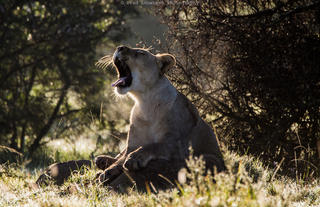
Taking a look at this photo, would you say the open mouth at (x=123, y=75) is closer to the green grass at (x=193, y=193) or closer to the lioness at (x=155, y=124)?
the lioness at (x=155, y=124)

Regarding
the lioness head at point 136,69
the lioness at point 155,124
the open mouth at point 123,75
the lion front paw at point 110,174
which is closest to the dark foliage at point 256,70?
the lioness at point 155,124

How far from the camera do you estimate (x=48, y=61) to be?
1018 cm

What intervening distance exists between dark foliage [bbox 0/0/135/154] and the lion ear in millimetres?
5162

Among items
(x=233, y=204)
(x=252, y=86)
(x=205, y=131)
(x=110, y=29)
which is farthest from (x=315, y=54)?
(x=110, y=29)

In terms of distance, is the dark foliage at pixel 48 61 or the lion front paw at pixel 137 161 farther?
the dark foliage at pixel 48 61

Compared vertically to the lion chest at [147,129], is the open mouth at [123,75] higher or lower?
higher

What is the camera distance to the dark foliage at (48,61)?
9.83 m

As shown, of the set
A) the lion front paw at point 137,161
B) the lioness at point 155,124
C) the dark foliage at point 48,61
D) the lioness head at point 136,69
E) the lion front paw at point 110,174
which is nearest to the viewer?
the lion front paw at point 137,161

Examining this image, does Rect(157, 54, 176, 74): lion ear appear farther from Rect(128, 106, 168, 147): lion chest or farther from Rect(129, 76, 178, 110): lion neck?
Rect(128, 106, 168, 147): lion chest

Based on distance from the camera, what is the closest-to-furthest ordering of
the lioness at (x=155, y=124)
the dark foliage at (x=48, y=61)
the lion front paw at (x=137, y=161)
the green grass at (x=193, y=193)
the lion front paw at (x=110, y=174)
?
the green grass at (x=193, y=193) → the lion front paw at (x=137, y=161) → the lioness at (x=155, y=124) → the lion front paw at (x=110, y=174) → the dark foliage at (x=48, y=61)

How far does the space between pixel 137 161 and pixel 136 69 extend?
1.00 metres

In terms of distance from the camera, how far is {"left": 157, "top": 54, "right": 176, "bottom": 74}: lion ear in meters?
4.80

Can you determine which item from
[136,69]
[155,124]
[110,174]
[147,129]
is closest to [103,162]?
[110,174]

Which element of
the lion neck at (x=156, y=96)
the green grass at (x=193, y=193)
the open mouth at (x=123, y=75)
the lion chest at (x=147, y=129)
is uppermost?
the open mouth at (x=123, y=75)
